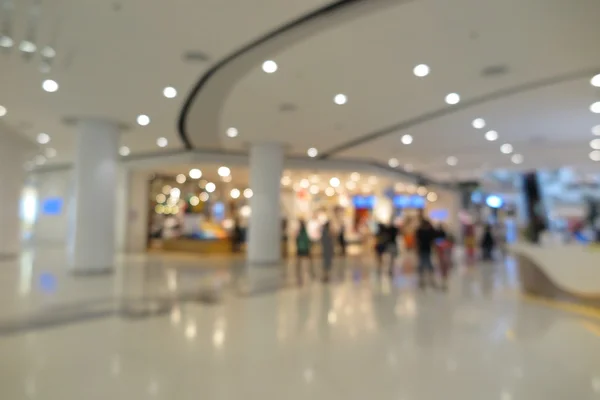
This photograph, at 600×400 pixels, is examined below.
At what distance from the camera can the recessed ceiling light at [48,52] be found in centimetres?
661

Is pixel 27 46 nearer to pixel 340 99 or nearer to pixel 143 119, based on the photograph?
pixel 143 119

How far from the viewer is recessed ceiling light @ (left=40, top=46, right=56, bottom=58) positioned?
6.61m

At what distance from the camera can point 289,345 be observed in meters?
4.47

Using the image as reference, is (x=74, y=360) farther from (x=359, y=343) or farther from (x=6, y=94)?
(x=6, y=94)

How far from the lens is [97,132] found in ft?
35.3

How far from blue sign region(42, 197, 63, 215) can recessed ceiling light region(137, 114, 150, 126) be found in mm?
13256

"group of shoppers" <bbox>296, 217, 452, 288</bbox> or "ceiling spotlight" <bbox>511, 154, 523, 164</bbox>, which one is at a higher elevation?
"ceiling spotlight" <bbox>511, 154, 523, 164</bbox>

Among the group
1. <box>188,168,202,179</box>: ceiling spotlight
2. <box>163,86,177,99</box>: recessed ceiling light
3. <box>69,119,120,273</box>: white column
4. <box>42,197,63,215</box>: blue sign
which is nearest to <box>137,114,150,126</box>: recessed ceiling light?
<box>69,119,120,273</box>: white column

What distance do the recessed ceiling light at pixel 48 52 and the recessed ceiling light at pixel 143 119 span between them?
148 inches

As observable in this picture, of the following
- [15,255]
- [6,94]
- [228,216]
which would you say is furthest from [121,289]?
[228,216]

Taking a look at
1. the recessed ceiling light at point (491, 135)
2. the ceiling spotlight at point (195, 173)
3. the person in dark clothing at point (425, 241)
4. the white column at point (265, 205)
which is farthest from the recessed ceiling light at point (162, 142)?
the recessed ceiling light at point (491, 135)

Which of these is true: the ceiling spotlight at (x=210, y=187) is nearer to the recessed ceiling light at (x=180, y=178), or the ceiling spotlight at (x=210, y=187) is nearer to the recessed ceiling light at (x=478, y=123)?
the recessed ceiling light at (x=180, y=178)

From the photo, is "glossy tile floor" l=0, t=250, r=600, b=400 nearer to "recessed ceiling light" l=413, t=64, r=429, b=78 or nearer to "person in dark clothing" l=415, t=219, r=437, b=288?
"person in dark clothing" l=415, t=219, r=437, b=288

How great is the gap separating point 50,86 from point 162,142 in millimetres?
6130
